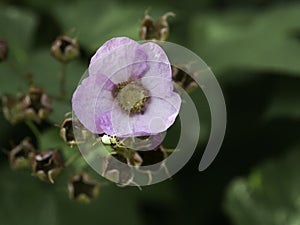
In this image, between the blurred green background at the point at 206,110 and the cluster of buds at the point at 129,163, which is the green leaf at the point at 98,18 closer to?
the blurred green background at the point at 206,110

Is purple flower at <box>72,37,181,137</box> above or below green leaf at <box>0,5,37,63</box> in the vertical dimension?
above

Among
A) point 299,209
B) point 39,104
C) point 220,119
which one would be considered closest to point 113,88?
point 39,104

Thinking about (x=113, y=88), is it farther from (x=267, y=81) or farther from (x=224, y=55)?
(x=267, y=81)

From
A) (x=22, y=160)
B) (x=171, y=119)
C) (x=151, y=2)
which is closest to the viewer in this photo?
(x=171, y=119)

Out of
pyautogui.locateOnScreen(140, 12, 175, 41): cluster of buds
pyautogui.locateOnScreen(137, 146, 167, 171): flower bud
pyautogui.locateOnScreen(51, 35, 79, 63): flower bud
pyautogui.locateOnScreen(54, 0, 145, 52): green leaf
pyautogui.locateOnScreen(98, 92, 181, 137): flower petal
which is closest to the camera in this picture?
pyautogui.locateOnScreen(98, 92, 181, 137): flower petal

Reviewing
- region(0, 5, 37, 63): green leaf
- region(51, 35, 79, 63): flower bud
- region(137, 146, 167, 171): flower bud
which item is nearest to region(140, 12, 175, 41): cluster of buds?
region(51, 35, 79, 63): flower bud

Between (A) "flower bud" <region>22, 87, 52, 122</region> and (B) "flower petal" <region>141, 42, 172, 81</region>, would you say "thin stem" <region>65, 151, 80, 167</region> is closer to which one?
(A) "flower bud" <region>22, 87, 52, 122</region>

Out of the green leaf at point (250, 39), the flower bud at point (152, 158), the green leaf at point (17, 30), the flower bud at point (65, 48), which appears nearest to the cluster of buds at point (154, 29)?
the flower bud at point (65, 48)
